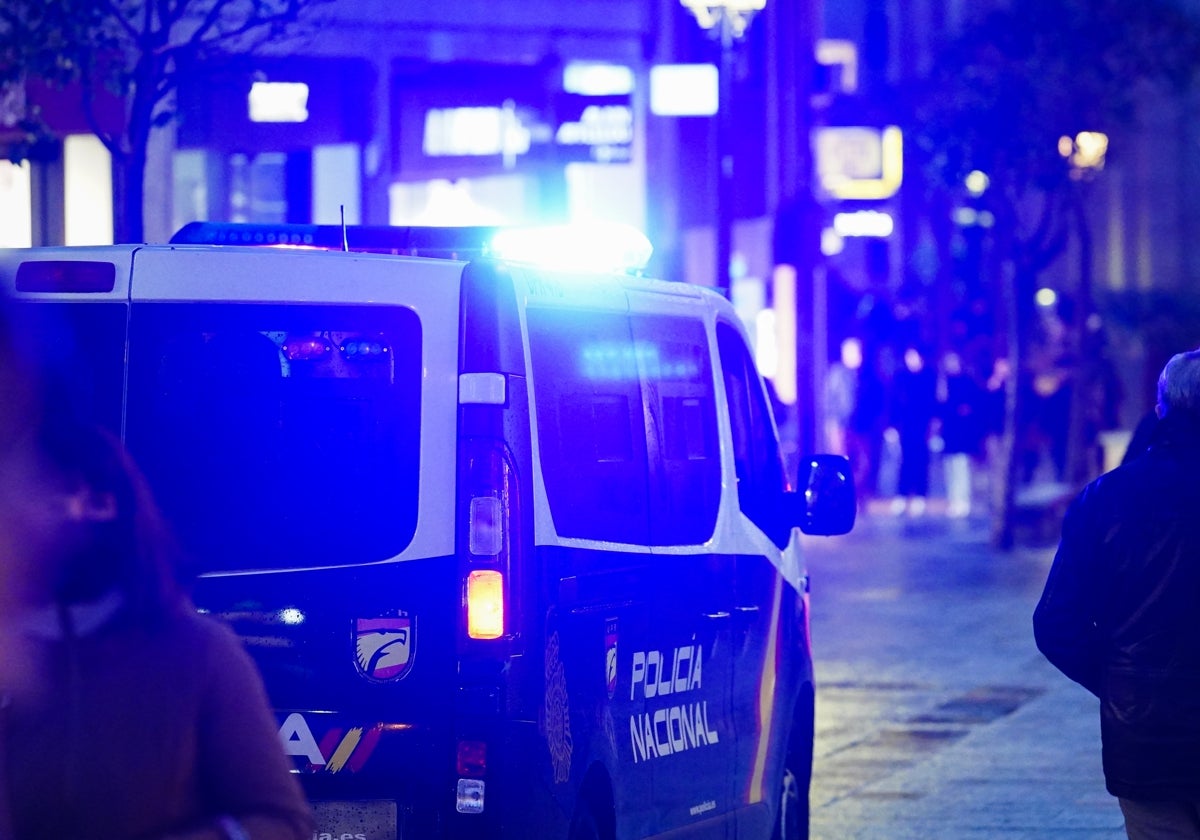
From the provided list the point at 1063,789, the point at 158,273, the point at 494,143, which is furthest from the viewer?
the point at 494,143

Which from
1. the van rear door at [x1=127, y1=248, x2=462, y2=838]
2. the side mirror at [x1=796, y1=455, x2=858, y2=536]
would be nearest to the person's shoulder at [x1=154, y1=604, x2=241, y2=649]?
the van rear door at [x1=127, y1=248, x2=462, y2=838]

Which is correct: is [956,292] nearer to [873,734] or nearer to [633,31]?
[633,31]

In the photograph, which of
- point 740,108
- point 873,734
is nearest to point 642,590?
point 873,734

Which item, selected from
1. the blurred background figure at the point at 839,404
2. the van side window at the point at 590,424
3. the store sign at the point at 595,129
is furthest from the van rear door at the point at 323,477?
the blurred background figure at the point at 839,404

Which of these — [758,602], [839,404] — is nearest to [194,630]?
[758,602]

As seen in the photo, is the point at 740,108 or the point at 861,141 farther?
the point at 861,141

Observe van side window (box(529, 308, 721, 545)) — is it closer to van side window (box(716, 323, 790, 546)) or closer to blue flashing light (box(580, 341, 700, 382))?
blue flashing light (box(580, 341, 700, 382))

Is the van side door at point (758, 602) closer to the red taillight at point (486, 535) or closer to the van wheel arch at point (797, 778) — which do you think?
the van wheel arch at point (797, 778)

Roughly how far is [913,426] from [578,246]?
21351 millimetres

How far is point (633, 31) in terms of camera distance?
2177cm

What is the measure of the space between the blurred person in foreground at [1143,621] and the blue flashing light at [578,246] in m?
1.59

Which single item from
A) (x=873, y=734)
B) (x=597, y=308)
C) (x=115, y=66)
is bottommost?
(x=873, y=734)

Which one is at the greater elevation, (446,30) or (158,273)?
(446,30)

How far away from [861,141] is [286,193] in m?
17.1
